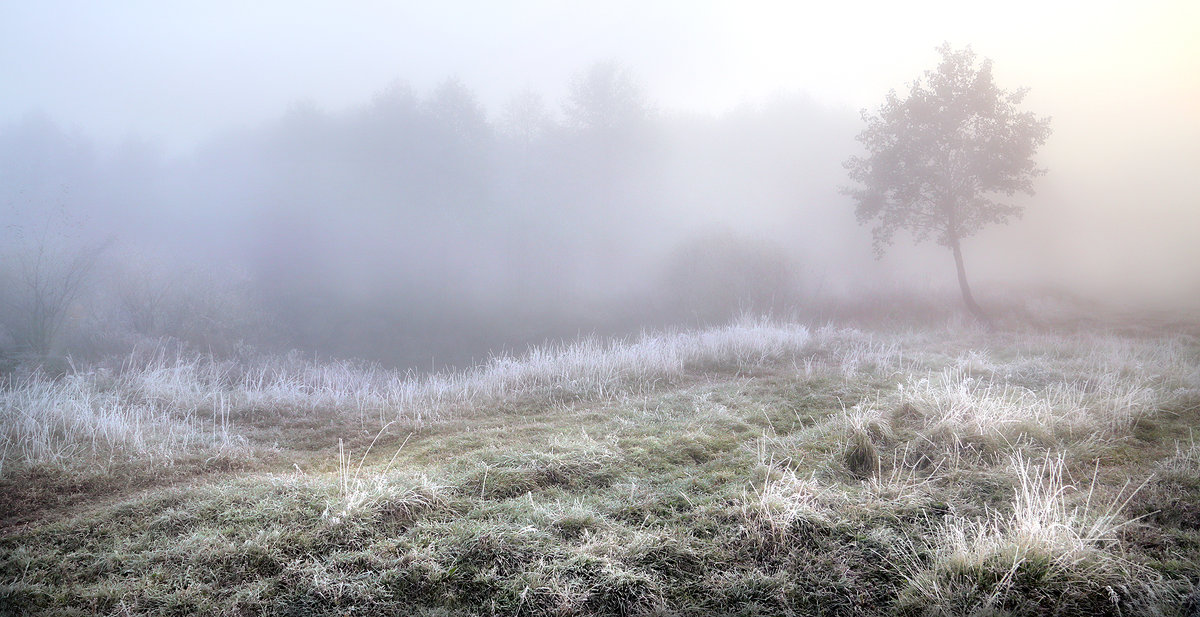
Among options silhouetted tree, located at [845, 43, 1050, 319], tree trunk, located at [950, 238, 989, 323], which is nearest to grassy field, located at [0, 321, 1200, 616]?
tree trunk, located at [950, 238, 989, 323]

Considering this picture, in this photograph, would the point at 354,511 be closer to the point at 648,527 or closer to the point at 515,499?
the point at 515,499

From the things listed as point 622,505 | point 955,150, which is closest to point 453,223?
point 955,150

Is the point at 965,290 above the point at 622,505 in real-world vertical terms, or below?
above

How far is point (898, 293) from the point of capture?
1892 centimetres

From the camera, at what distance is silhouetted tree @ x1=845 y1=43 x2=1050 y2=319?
17438 millimetres

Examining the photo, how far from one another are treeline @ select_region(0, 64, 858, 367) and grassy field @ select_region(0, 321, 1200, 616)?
1173 centimetres

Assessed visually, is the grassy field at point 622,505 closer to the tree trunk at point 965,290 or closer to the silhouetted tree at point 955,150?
the tree trunk at point 965,290

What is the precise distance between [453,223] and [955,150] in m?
20.3

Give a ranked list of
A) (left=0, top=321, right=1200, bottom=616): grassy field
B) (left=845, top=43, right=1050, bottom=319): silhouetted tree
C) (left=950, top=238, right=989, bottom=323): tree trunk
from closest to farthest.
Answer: (left=0, top=321, right=1200, bottom=616): grassy field → (left=950, top=238, right=989, bottom=323): tree trunk → (left=845, top=43, right=1050, bottom=319): silhouetted tree

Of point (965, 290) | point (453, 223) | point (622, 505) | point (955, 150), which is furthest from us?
point (453, 223)

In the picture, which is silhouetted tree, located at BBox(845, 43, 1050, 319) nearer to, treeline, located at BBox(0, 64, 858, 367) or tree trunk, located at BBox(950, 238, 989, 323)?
tree trunk, located at BBox(950, 238, 989, 323)

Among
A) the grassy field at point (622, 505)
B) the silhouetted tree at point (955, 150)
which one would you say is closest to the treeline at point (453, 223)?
the silhouetted tree at point (955, 150)

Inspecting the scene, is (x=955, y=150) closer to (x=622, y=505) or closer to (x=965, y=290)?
(x=965, y=290)

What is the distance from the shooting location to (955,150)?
18.0 metres
